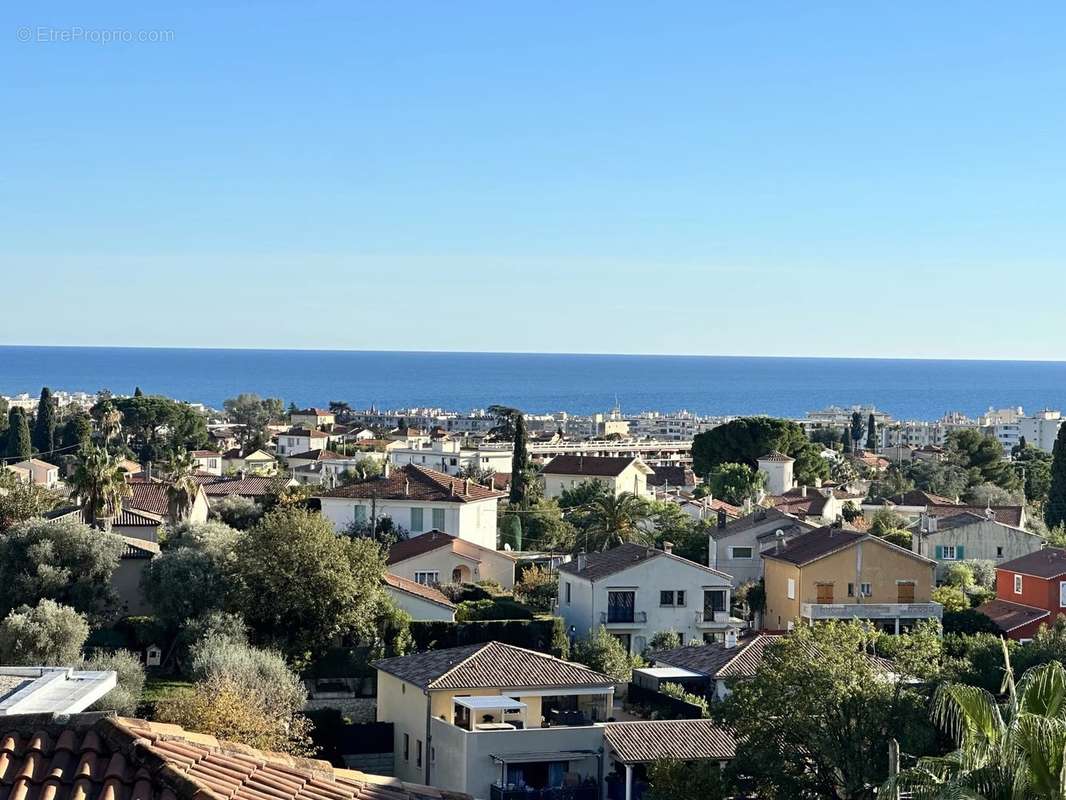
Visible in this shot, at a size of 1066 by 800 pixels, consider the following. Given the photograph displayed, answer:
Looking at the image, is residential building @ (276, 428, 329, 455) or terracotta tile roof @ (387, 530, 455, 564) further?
residential building @ (276, 428, 329, 455)

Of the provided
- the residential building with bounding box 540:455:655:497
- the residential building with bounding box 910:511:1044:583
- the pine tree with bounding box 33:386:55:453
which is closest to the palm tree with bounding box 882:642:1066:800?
the residential building with bounding box 910:511:1044:583

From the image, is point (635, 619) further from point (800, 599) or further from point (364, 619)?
point (364, 619)

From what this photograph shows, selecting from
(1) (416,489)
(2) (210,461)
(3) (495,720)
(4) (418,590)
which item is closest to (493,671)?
(3) (495,720)

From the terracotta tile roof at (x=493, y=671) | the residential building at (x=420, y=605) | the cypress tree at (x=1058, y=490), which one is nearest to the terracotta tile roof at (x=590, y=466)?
the cypress tree at (x=1058, y=490)

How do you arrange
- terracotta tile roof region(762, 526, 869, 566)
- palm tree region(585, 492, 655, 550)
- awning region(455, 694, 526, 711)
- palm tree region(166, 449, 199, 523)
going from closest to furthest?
awning region(455, 694, 526, 711) < terracotta tile roof region(762, 526, 869, 566) < palm tree region(166, 449, 199, 523) < palm tree region(585, 492, 655, 550)

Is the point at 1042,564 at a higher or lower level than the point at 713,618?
higher

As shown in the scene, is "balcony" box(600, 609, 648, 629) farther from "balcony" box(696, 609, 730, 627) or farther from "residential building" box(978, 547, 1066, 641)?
"residential building" box(978, 547, 1066, 641)

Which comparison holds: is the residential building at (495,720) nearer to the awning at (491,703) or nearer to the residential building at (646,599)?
the awning at (491,703)

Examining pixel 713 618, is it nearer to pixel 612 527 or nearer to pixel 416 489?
pixel 612 527
